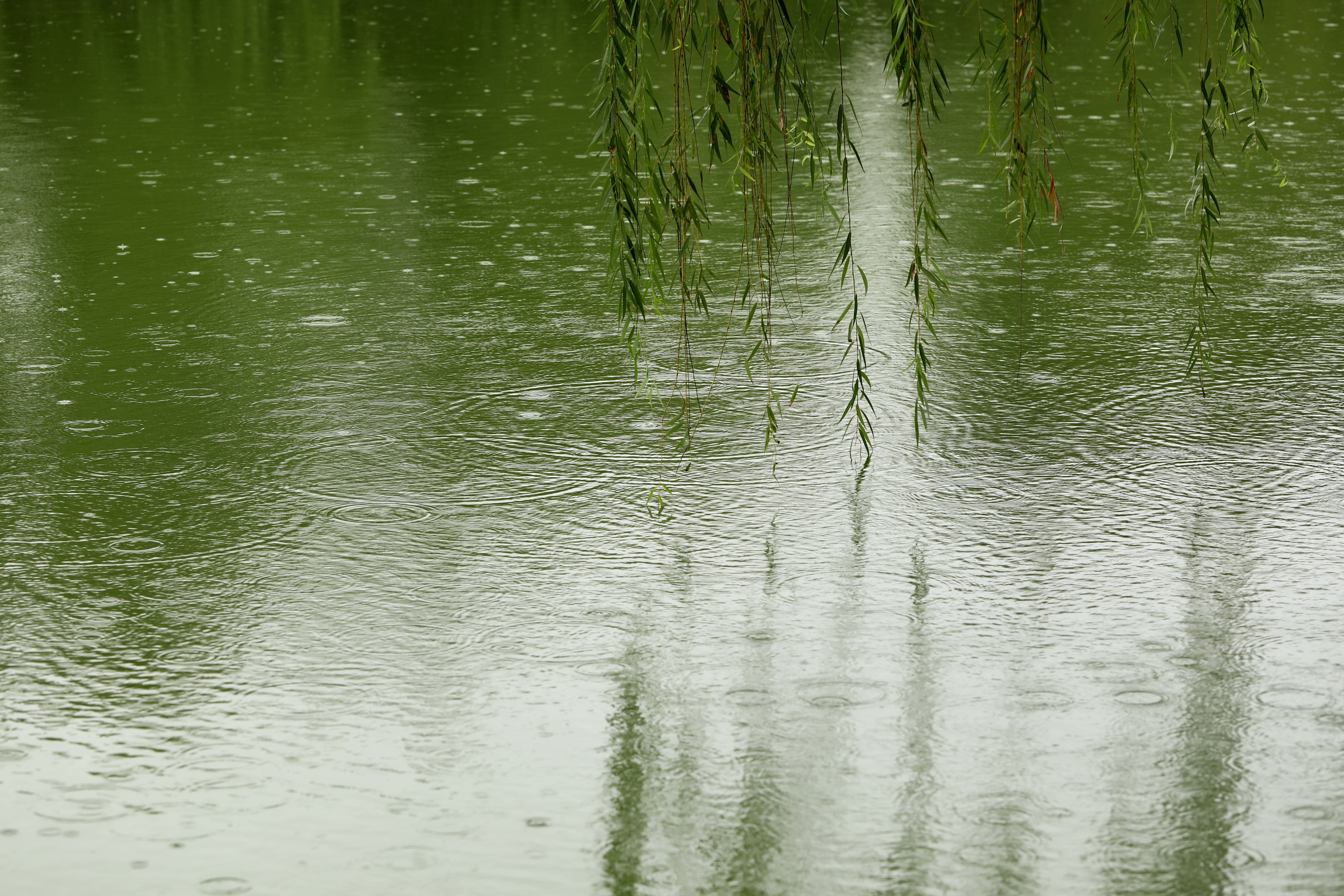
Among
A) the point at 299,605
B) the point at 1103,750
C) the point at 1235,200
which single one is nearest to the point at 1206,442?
the point at 1103,750

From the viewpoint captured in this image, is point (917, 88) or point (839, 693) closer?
point (917, 88)

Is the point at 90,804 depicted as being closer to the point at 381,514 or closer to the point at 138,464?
the point at 381,514

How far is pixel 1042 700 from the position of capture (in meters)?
2.72

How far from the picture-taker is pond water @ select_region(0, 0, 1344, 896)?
2.36 m

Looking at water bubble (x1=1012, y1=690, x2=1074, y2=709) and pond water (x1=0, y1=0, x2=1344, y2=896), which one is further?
water bubble (x1=1012, y1=690, x2=1074, y2=709)

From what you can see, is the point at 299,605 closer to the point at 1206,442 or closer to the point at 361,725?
the point at 361,725

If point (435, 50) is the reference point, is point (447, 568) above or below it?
below

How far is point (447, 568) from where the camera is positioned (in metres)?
3.26

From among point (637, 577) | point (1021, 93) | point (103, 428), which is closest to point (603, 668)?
point (637, 577)

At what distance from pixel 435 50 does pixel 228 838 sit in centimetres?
A: 1044

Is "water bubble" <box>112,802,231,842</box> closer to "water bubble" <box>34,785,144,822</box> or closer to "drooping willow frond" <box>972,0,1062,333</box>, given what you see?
"water bubble" <box>34,785,144,822</box>

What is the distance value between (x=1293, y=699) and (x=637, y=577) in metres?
1.32

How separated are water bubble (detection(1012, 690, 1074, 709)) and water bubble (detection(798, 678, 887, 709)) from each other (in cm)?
25

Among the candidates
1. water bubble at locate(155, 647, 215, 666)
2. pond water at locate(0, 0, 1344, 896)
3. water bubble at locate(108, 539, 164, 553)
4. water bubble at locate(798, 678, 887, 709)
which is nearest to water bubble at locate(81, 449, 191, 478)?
pond water at locate(0, 0, 1344, 896)
